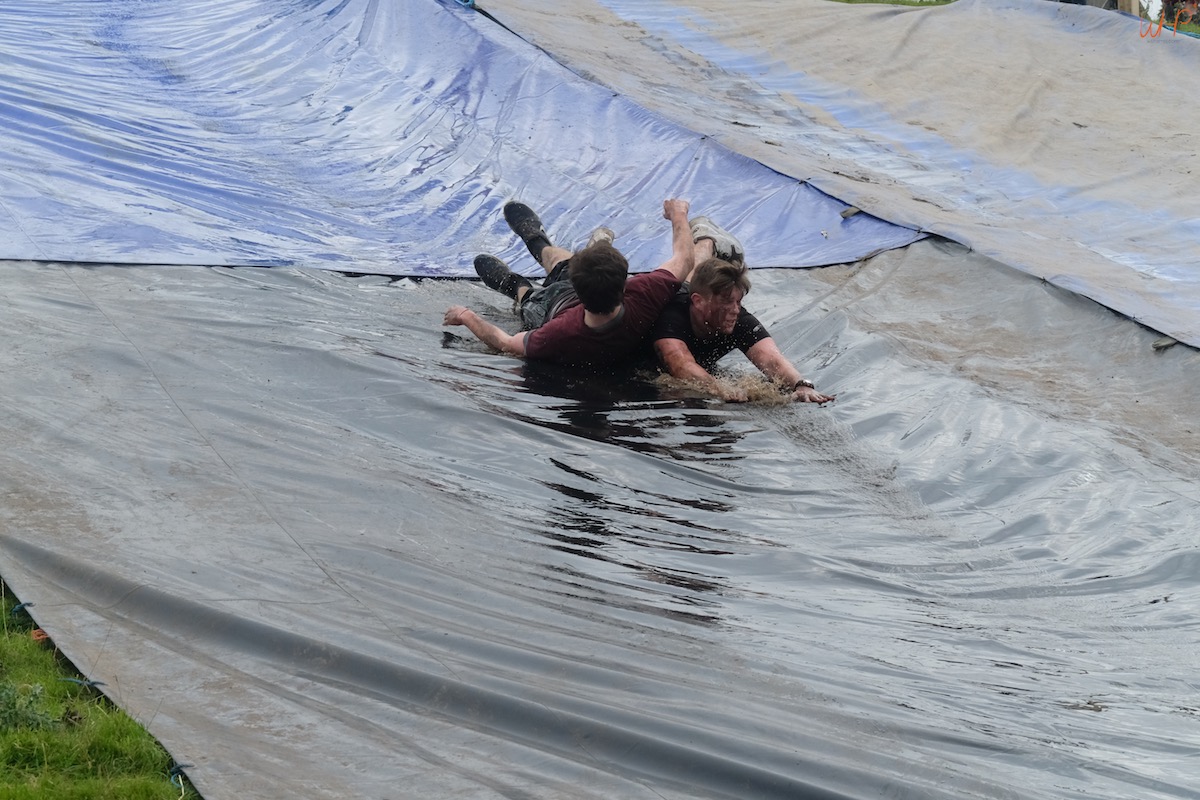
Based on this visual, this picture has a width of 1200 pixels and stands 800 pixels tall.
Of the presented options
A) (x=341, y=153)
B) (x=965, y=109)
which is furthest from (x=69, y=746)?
(x=965, y=109)

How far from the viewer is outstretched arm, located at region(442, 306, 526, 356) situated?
5828 millimetres

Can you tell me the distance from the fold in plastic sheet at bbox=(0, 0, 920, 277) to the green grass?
11.5 ft

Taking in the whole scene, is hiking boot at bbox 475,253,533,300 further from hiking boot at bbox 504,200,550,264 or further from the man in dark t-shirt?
the man in dark t-shirt

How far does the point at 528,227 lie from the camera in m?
6.92

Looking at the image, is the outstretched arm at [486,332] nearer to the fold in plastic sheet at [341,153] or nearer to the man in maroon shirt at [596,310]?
the man in maroon shirt at [596,310]

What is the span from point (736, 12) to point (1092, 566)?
364 inches

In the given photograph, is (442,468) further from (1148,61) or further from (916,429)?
(1148,61)

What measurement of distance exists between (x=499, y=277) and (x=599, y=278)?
4.61 ft

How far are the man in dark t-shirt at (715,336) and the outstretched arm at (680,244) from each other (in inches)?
5.4

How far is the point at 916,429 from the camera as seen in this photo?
16.9 feet

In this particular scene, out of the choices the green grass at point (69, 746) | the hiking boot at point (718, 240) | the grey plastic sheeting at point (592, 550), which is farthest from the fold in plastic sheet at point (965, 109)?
the green grass at point (69, 746)

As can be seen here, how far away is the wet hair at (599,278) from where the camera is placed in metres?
5.43

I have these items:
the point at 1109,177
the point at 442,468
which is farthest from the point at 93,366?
the point at 1109,177

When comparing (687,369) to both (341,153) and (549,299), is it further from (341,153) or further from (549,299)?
(341,153)
